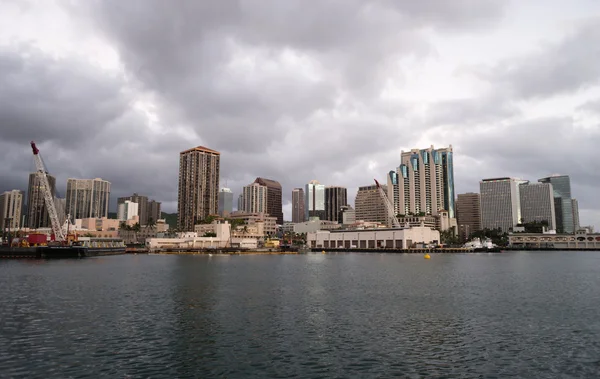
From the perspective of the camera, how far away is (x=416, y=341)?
32.0m

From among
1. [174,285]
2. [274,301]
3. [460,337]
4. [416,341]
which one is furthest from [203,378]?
[174,285]

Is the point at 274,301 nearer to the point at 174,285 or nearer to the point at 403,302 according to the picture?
the point at 403,302

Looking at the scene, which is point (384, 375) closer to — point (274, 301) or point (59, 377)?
point (59, 377)

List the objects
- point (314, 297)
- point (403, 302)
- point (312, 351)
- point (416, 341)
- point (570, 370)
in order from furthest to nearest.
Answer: point (314, 297)
point (403, 302)
point (416, 341)
point (312, 351)
point (570, 370)

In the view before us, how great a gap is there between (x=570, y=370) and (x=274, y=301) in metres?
31.9

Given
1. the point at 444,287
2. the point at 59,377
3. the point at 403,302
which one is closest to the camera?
the point at 59,377

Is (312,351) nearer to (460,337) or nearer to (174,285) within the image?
(460,337)

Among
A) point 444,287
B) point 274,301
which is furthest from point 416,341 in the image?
point 444,287

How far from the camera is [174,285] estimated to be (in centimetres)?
6856

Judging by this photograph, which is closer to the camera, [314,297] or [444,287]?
[314,297]

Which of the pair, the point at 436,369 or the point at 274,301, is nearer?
the point at 436,369

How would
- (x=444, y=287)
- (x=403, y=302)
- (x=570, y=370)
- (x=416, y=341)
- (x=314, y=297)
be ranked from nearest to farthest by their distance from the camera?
(x=570, y=370) → (x=416, y=341) → (x=403, y=302) → (x=314, y=297) → (x=444, y=287)

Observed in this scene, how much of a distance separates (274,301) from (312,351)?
22038 mm

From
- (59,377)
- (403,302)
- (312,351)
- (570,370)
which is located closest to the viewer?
(59,377)
